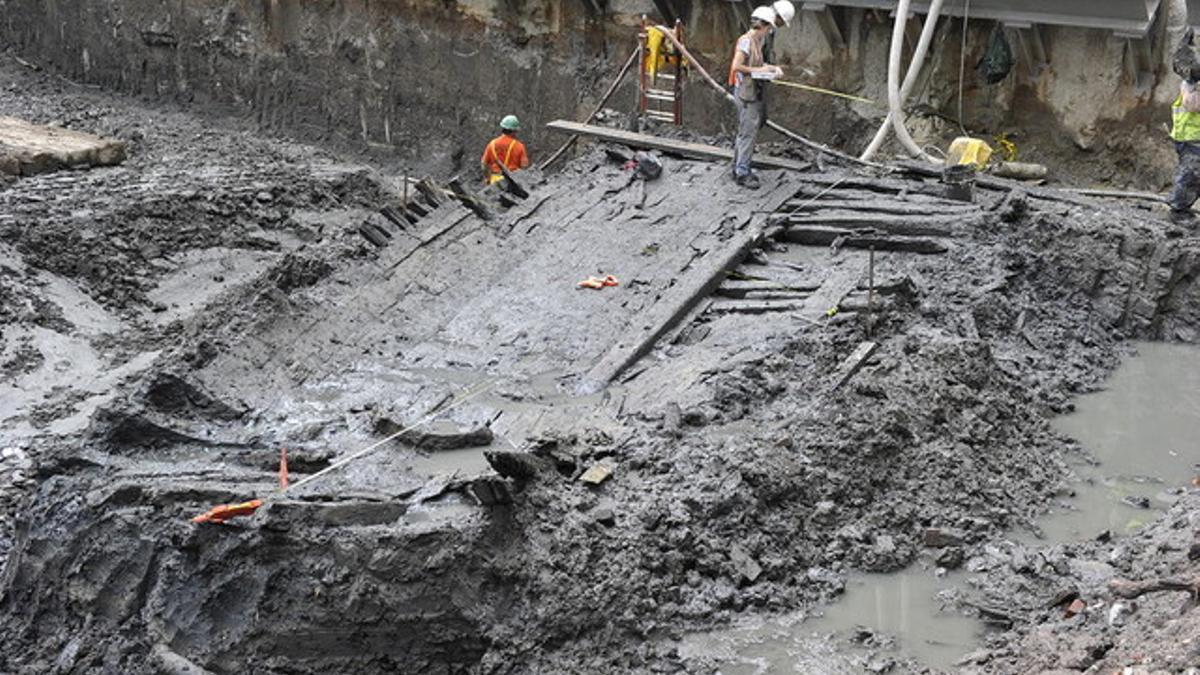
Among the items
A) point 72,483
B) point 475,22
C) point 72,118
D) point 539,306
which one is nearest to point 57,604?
point 72,483

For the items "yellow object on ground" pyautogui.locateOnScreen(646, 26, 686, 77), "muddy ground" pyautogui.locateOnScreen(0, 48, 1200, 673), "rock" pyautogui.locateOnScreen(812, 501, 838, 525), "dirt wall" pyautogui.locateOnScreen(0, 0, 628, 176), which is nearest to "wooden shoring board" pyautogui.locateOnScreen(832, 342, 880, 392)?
"muddy ground" pyautogui.locateOnScreen(0, 48, 1200, 673)

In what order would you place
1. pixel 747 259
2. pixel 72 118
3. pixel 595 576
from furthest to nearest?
pixel 72 118
pixel 747 259
pixel 595 576

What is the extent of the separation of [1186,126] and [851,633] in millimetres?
6400

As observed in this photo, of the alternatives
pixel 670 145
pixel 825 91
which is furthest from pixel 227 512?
pixel 825 91

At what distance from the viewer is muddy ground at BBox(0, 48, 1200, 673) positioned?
7570 mm

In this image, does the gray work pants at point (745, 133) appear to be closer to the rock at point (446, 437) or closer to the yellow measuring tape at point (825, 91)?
the yellow measuring tape at point (825, 91)

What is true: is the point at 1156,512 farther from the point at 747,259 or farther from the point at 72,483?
the point at 72,483

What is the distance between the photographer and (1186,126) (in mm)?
12555

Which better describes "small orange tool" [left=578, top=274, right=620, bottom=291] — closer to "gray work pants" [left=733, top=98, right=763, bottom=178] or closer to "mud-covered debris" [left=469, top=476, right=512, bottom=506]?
"gray work pants" [left=733, top=98, right=763, bottom=178]

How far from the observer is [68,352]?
1245 cm

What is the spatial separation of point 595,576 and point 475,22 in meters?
12.3

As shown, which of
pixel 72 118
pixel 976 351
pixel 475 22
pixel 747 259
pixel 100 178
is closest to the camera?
pixel 976 351

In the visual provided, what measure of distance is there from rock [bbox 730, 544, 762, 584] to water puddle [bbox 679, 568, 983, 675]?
0.79 ft

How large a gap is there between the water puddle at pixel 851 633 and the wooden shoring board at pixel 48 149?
416 inches
